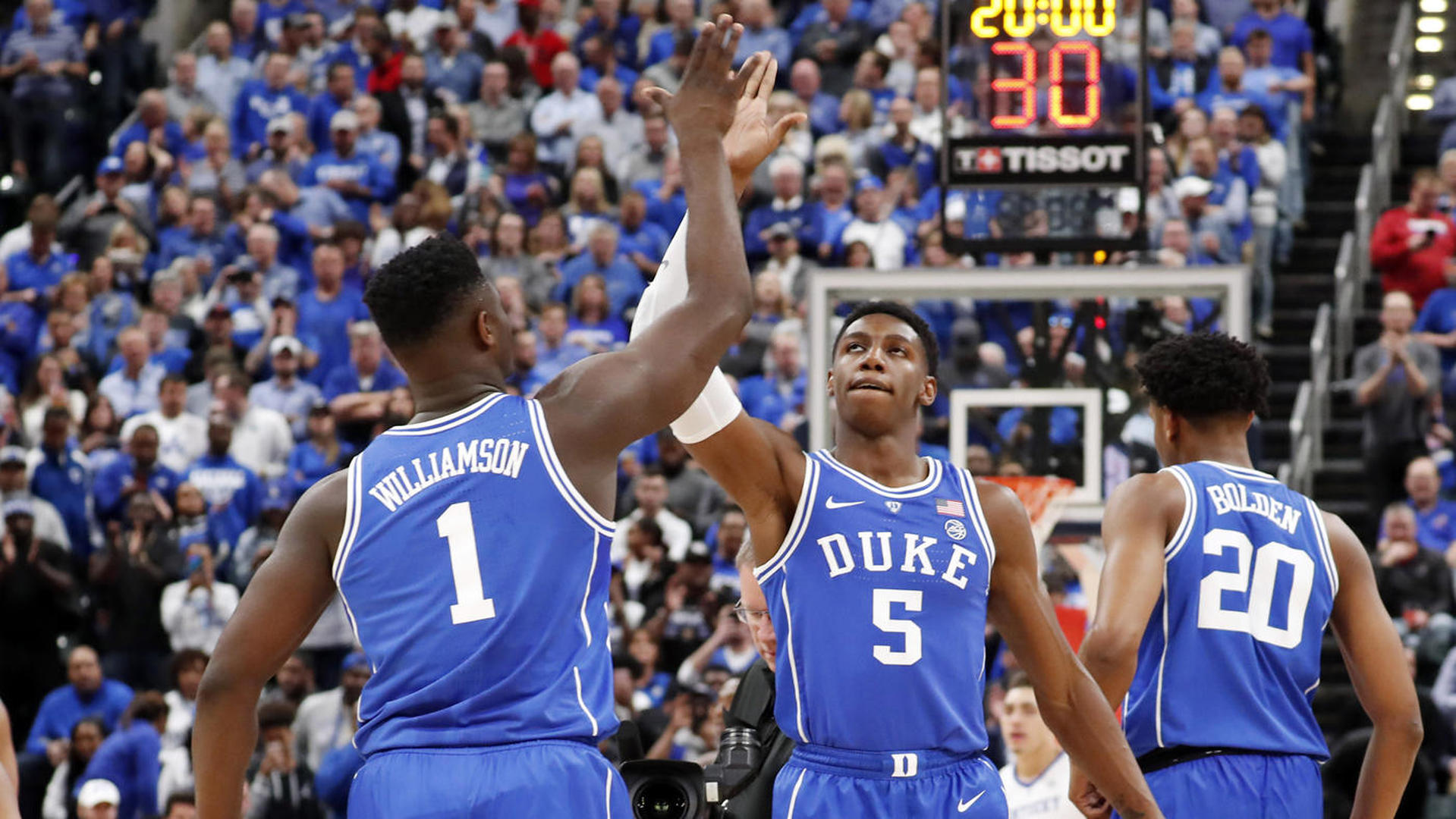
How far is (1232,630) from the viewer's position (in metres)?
5.55

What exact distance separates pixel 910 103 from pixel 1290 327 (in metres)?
3.21

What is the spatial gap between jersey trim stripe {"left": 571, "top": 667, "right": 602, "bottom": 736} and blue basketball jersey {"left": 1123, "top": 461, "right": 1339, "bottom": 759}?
6.36 ft

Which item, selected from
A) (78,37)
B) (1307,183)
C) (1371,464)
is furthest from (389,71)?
(1371,464)

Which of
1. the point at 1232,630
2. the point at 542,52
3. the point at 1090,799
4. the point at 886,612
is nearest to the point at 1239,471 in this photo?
the point at 1232,630

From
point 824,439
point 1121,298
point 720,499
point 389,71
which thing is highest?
point 389,71

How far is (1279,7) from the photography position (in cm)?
1672

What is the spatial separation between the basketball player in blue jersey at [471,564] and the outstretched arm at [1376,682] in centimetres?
229

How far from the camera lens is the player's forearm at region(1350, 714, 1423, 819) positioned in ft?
18.7

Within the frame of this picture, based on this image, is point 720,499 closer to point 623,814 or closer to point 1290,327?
point 1290,327

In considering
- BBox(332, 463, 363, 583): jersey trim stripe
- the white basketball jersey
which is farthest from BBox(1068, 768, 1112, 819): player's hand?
the white basketball jersey

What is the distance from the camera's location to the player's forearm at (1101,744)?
5207mm

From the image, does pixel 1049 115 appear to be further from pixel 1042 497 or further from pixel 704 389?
pixel 704 389

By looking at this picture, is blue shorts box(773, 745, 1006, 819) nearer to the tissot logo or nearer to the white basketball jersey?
the white basketball jersey

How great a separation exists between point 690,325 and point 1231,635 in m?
2.00
